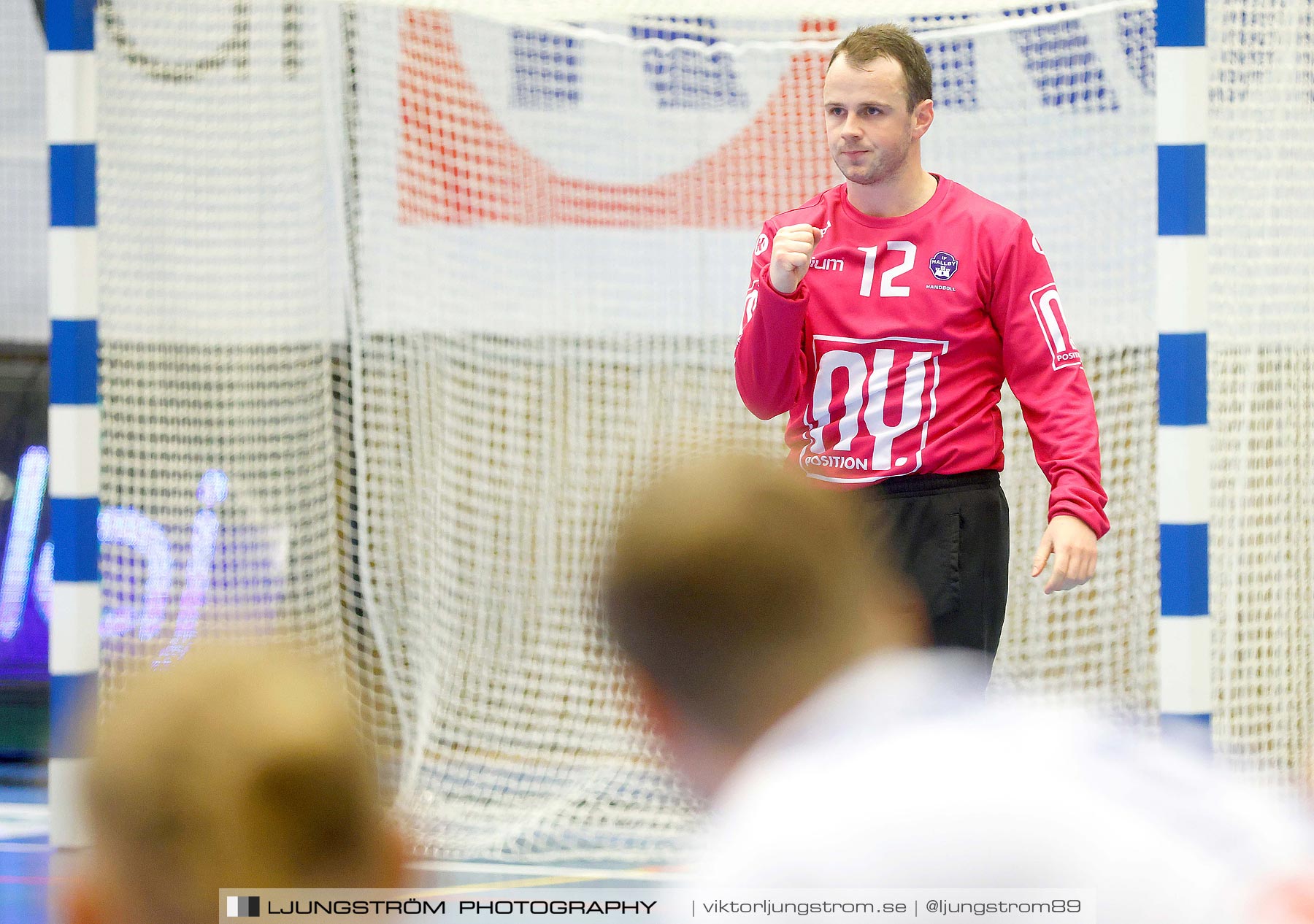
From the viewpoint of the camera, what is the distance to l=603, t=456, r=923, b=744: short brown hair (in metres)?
0.94

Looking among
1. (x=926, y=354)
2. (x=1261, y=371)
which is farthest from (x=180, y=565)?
(x=1261, y=371)

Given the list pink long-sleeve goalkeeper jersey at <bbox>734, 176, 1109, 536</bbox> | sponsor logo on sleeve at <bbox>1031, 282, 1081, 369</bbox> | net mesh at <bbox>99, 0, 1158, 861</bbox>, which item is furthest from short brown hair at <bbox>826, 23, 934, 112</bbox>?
net mesh at <bbox>99, 0, 1158, 861</bbox>

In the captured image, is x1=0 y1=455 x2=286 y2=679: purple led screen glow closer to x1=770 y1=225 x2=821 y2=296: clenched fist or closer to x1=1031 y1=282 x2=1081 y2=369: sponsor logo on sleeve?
x1=770 y1=225 x2=821 y2=296: clenched fist

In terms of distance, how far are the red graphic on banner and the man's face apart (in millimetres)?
1895

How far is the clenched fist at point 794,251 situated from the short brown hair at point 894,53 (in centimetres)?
27

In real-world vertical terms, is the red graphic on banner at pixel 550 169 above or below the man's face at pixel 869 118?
above

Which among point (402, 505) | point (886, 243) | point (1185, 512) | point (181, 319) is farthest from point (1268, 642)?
point (181, 319)

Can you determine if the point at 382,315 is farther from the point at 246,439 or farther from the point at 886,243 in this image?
the point at 886,243

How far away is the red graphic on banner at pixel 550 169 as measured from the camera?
3.99 metres

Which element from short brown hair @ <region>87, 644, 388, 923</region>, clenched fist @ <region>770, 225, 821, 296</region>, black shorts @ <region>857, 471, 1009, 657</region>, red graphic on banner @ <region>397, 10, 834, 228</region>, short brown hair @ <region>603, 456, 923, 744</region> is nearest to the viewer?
short brown hair @ <region>87, 644, 388, 923</region>

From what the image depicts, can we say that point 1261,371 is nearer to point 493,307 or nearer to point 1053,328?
point 1053,328

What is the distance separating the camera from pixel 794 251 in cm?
195

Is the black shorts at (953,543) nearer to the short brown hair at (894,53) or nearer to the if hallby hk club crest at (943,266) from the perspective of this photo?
the if hallby hk club crest at (943,266)

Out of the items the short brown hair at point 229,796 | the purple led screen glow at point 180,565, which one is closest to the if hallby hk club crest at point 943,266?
the short brown hair at point 229,796
